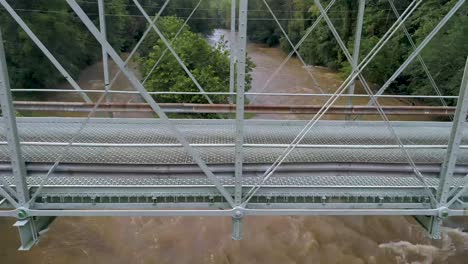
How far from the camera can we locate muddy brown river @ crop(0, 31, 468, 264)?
365 inches

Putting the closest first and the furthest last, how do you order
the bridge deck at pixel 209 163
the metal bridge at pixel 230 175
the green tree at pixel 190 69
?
the metal bridge at pixel 230 175
the bridge deck at pixel 209 163
the green tree at pixel 190 69

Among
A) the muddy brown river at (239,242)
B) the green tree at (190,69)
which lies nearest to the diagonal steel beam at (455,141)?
the muddy brown river at (239,242)

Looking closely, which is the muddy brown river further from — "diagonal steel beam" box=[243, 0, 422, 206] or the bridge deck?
"diagonal steel beam" box=[243, 0, 422, 206]

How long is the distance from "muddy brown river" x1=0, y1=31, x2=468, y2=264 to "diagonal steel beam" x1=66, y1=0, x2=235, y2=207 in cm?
515

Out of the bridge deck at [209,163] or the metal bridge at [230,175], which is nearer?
the metal bridge at [230,175]

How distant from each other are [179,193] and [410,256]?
7171mm

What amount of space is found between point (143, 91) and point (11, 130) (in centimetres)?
128

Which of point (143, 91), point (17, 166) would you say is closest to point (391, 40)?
point (143, 91)

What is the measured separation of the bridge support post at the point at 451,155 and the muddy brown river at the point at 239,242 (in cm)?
508

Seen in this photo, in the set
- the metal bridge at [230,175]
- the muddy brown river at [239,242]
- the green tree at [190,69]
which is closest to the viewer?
the metal bridge at [230,175]

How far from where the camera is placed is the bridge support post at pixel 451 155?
3.91 metres

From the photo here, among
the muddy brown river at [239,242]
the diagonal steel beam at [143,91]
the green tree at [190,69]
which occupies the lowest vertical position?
the muddy brown river at [239,242]

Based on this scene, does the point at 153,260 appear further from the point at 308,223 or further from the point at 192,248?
the point at 308,223

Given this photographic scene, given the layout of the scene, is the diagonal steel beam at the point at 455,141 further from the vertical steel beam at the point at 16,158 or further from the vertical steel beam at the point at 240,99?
the vertical steel beam at the point at 16,158
